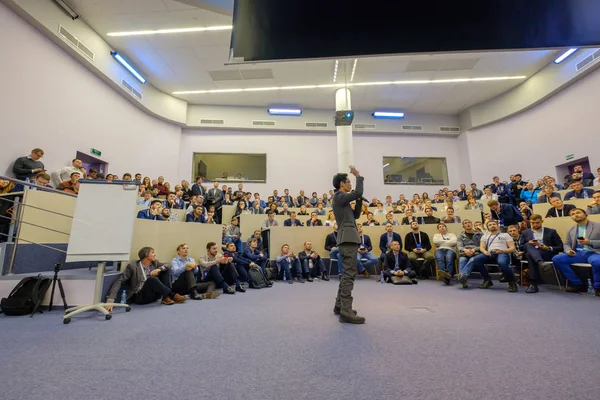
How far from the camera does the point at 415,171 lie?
10586 millimetres

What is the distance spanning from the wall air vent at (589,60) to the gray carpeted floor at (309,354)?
6786 mm

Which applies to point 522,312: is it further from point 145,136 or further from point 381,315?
point 145,136

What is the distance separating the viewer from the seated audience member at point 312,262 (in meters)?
5.31

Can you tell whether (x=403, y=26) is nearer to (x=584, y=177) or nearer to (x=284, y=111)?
(x=584, y=177)

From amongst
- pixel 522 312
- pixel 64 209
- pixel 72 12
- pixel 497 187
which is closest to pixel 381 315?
pixel 522 312

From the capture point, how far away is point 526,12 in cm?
98

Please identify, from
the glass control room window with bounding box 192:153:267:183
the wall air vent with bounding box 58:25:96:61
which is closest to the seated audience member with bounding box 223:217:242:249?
the glass control room window with bounding box 192:153:267:183

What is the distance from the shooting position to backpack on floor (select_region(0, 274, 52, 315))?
8.55 ft

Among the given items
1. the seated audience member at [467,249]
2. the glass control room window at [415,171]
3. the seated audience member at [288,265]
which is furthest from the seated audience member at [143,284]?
the glass control room window at [415,171]

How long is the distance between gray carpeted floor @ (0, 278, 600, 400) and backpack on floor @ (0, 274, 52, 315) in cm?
14

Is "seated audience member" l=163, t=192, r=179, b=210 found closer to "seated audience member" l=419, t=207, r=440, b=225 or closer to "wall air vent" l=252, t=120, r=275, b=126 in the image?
"wall air vent" l=252, t=120, r=275, b=126

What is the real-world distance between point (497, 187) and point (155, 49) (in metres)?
9.38

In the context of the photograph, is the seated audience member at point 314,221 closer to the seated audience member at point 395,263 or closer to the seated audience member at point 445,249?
the seated audience member at point 395,263

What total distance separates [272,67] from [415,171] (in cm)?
631
